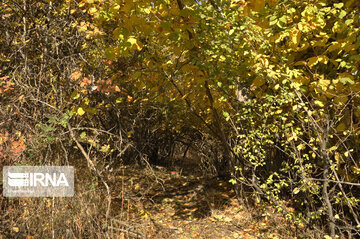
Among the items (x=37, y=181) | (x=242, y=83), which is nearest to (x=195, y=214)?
(x=242, y=83)

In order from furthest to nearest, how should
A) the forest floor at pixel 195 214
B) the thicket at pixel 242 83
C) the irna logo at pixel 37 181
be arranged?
the forest floor at pixel 195 214 < the irna logo at pixel 37 181 < the thicket at pixel 242 83

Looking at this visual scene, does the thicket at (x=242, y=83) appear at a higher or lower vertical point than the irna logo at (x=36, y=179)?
higher

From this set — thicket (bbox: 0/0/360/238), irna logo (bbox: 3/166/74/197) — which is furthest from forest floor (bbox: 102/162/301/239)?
irna logo (bbox: 3/166/74/197)

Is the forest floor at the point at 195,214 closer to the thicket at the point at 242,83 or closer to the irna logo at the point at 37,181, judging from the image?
the thicket at the point at 242,83

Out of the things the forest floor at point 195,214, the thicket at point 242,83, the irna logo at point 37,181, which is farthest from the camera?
the forest floor at point 195,214

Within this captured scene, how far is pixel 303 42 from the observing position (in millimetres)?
2961

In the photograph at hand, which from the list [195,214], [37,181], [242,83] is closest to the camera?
[37,181]

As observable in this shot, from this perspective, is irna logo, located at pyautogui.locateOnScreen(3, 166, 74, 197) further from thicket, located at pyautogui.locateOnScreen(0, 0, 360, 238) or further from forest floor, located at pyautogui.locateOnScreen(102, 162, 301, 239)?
forest floor, located at pyautogui.locateOnScreen(102, 162, 301, 239)

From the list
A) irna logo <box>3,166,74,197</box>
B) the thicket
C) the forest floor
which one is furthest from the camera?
the forest floor

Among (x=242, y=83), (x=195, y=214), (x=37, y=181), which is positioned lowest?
(x=195, y=214)

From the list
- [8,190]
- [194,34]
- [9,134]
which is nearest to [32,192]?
[8,190]

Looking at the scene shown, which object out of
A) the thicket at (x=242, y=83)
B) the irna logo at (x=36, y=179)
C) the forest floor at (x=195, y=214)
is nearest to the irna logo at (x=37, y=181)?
the irna logo at (x=36, y=179)

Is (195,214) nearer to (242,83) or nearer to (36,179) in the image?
(242,83)

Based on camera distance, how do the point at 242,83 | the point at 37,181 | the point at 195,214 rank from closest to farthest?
the point at 37,181, the point at 242,83, the point at 195,214
